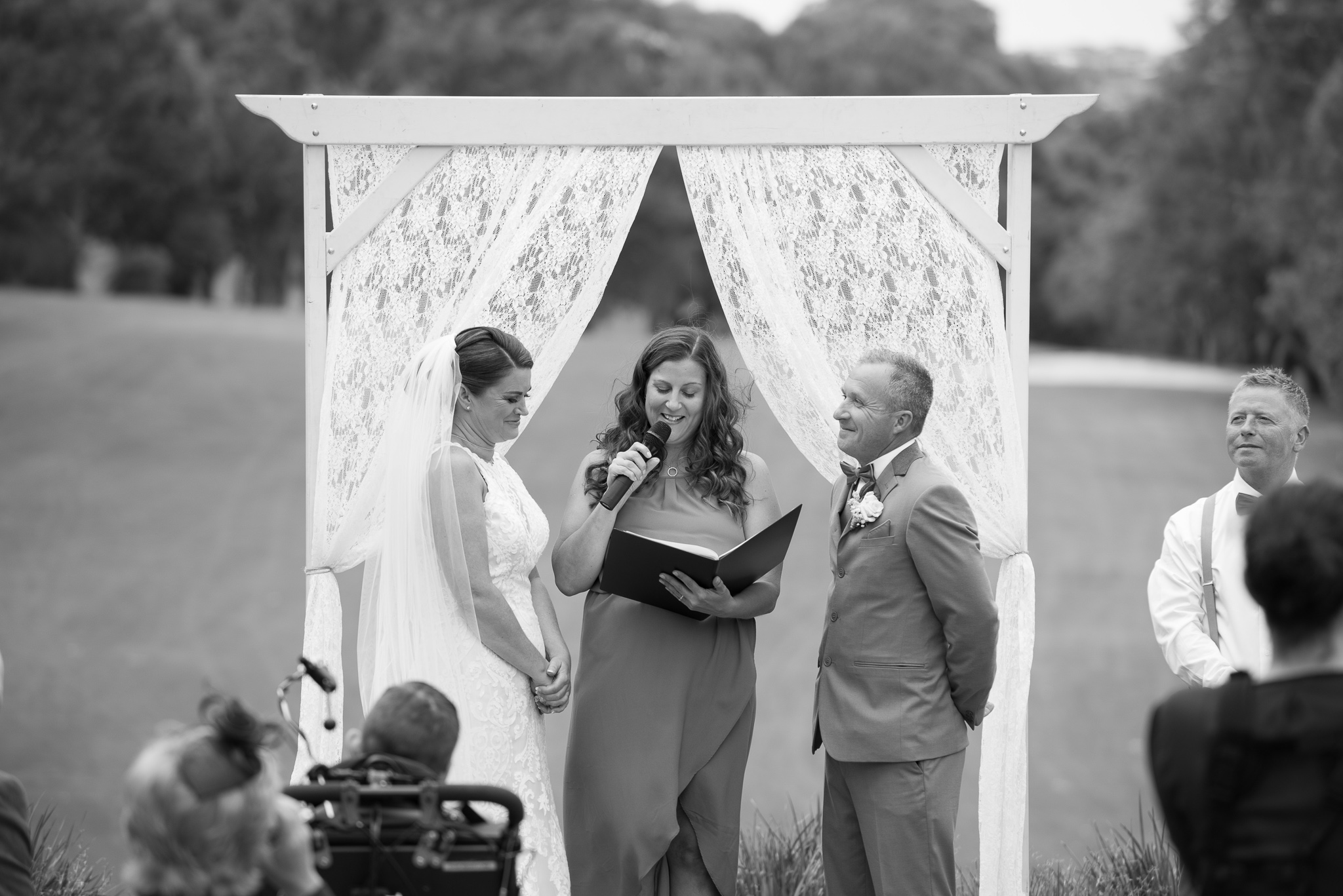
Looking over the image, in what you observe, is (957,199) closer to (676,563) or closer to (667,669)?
(676,563)

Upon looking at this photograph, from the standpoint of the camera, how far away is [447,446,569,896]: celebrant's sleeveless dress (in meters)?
3.57

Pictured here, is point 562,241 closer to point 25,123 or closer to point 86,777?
point 86,777

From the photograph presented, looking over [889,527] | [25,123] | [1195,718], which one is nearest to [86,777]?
[889,527]

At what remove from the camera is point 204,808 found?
2078mm

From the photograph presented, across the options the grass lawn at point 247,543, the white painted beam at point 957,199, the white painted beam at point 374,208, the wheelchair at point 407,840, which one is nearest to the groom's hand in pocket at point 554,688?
the wheelchair at point 407,840

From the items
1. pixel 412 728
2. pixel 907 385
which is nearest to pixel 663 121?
pixel 907 385

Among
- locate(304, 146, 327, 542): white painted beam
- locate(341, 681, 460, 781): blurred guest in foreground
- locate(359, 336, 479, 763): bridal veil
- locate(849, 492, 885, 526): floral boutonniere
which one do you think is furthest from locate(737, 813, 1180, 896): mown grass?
locate(341, 681, 460, 781): blurred guest in foreground

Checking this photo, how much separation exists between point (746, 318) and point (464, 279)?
3.00 feet

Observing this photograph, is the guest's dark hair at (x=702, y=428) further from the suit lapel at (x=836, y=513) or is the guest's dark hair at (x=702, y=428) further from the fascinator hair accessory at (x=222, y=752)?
the fascinator hair accessory at (x=222, y=752)

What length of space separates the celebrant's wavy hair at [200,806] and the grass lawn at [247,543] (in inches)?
335

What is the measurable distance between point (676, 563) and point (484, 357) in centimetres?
78

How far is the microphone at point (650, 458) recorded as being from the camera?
140 inches

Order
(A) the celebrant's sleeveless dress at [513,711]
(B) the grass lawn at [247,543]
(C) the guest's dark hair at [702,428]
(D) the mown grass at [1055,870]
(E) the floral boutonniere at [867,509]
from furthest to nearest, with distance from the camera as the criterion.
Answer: (B) the grass lawn at [247,543] < (D) the mown grass at [1055,870] < (C) the guest's dark hair at [702,428] < (A) the celebrant's sleeveless dress at [513,711] < (E) the floral boutonniere at [867,509]

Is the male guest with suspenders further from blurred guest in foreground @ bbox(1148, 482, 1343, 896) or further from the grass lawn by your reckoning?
the grass lawn
